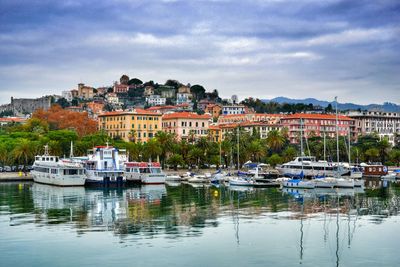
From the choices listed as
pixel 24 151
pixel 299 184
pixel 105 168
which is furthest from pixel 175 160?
pixel 299 184

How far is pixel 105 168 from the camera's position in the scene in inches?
3563

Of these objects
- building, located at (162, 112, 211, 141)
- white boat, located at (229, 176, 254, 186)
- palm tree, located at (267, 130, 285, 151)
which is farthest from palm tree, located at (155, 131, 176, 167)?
building, located at (162, 112, 211, 141)

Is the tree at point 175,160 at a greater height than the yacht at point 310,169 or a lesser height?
greater

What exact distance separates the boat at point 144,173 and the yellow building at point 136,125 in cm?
5459

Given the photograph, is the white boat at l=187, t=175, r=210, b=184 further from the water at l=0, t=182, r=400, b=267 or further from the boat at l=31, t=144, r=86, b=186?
the water at l=0, t=182, r=400, b=267

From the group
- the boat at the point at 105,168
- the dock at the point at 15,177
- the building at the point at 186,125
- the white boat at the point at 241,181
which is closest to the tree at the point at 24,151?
the dock at the point at 15,177

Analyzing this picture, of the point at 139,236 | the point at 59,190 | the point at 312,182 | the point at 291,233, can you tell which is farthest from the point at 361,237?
the point at 59,190

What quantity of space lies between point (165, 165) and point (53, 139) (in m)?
23.2

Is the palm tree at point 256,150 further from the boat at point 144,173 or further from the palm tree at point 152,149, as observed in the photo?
the boat at point 144,173

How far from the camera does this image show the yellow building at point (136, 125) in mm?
153250

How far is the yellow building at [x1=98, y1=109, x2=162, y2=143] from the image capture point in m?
153

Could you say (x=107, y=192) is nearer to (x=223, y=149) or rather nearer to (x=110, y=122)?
(x=223, y=149)

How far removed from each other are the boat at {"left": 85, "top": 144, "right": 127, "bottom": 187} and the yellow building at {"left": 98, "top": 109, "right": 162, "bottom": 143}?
5839cm

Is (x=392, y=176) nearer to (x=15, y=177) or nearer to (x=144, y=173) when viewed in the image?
(x=144, y=173)
